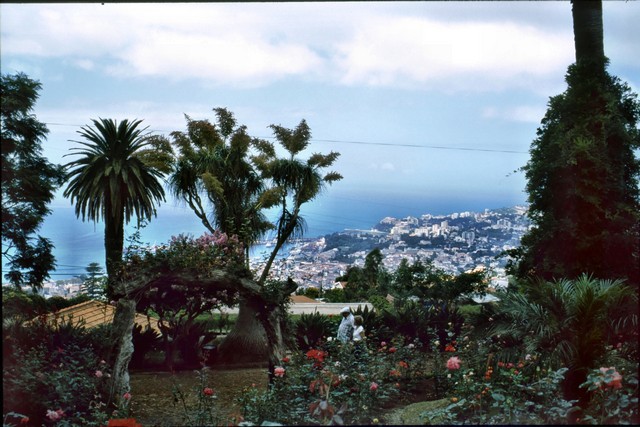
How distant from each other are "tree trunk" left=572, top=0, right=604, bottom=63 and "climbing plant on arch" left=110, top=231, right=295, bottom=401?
2.74 metres

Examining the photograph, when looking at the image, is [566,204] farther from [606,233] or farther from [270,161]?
[270,161]

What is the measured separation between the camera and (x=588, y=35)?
4785mm

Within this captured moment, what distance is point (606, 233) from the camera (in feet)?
16.9

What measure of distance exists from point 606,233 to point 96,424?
3885 millimetres

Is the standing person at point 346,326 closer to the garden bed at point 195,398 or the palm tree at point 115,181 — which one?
the garden bed at point 195,398

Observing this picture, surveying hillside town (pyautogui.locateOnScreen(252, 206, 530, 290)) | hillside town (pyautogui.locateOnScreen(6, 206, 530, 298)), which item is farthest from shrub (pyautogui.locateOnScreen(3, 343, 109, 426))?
hillside town (pyautogui.locateOnScreen(252, 206, 530, 290))

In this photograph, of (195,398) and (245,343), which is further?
(245,343)

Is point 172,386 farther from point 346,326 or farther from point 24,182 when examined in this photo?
point 24,182

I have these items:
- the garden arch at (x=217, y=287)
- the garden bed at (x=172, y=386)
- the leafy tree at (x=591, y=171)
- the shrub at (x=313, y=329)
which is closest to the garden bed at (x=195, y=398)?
the garden bed at (x=172, y=386)

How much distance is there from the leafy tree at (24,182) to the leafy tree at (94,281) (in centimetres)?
166

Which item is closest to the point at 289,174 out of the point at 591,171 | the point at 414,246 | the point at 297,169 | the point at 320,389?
→ the point at 297,169

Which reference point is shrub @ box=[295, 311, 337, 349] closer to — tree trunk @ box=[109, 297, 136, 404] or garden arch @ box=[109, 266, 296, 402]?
garden arch @ box=[109, 266, 296, 402]

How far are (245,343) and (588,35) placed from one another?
4995 millimetres

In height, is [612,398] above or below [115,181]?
below
